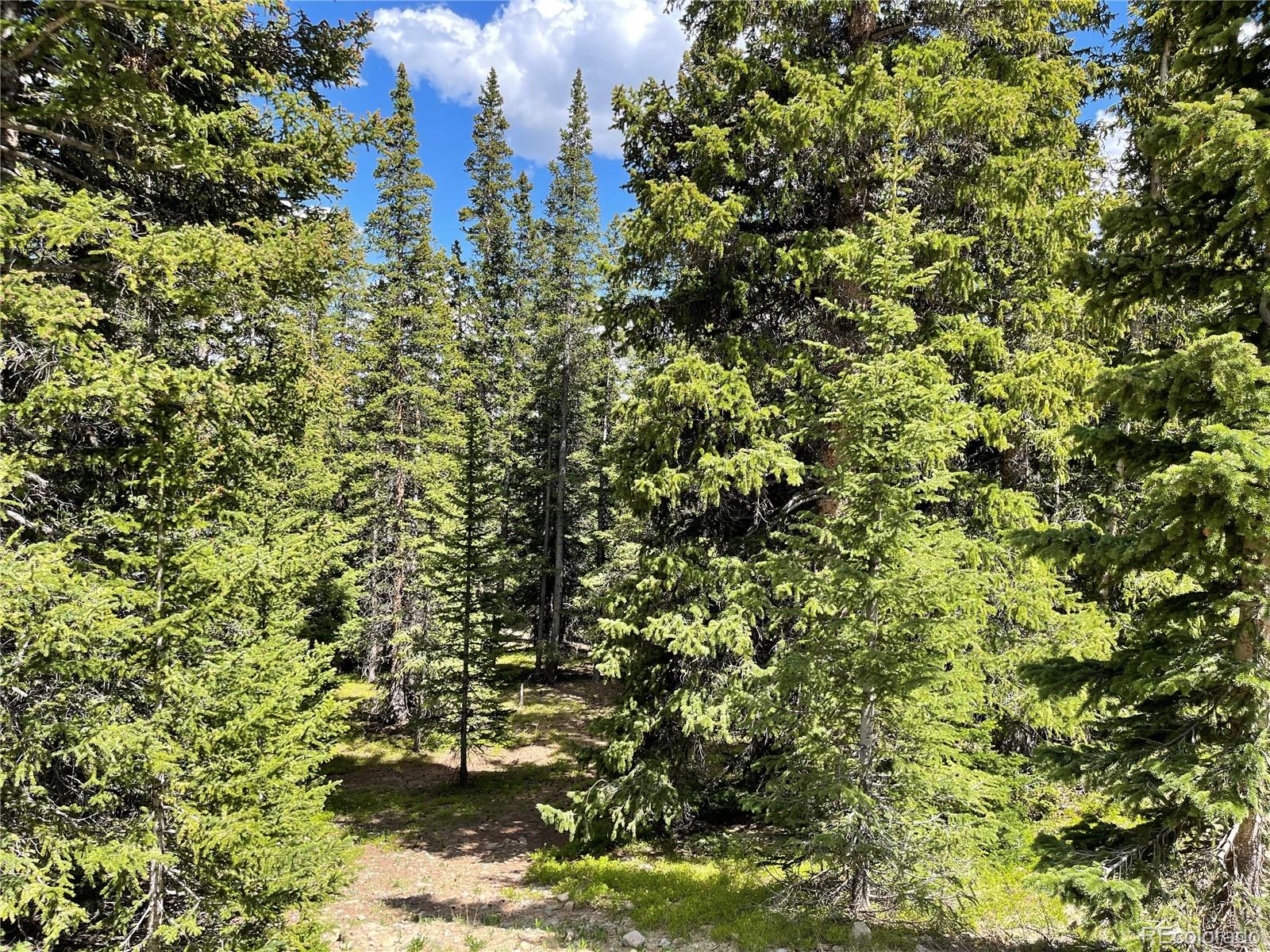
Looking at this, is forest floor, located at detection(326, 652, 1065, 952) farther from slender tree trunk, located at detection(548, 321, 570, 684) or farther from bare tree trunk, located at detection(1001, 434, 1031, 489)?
slender tree trunk, located at detection(548, 321, 570, 684)

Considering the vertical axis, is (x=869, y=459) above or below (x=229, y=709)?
above

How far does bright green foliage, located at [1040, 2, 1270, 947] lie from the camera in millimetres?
4148

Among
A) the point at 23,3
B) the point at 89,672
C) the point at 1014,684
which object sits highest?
the point at 23,3

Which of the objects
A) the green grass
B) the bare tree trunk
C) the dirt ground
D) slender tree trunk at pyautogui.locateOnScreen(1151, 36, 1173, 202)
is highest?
slender tree trunk at pyautogui.locateOnScreen(1151, 36, 1173, 202)

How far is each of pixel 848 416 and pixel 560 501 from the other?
2056cm

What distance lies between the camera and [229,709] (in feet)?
Answer: 20.0

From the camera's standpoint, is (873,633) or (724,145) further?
(724,145)

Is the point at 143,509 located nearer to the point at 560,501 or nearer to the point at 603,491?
the point at 560,501

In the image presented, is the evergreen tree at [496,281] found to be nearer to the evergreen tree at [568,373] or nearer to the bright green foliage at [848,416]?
the evergreen tree at [568,373]

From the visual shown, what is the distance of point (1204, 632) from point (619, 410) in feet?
25.7

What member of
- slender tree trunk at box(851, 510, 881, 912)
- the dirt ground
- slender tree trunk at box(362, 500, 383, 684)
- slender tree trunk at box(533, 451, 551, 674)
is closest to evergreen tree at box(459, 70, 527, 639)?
slender tree trunk at box(533, 451, 551, 674)

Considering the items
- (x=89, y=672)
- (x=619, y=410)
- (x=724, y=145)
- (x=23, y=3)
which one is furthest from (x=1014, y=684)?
(x=23, y=3)

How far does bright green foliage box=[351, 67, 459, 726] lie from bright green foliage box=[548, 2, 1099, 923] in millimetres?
11751

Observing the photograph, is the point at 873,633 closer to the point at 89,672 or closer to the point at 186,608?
the point at 186,608
